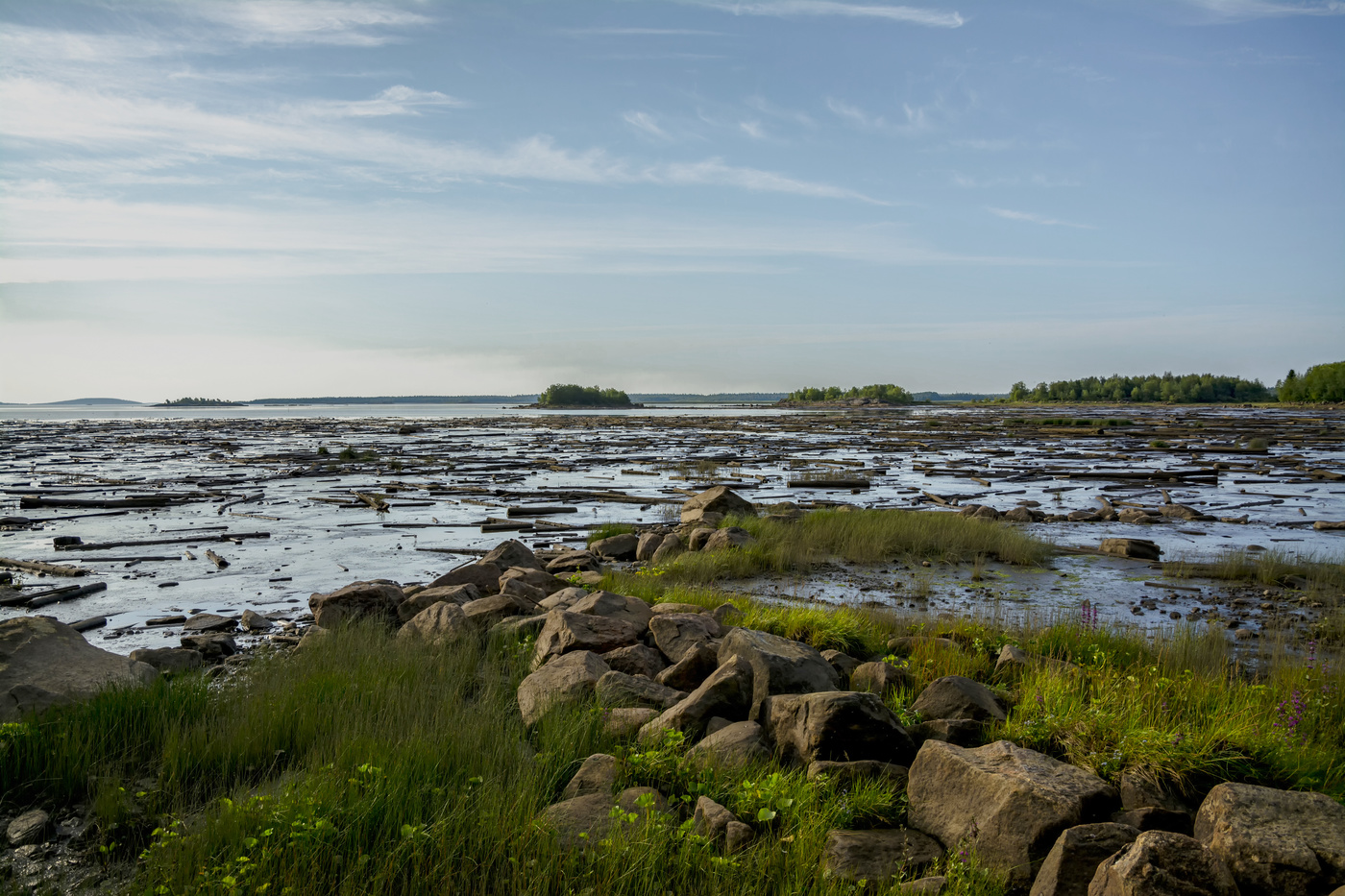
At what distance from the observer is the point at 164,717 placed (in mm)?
5562

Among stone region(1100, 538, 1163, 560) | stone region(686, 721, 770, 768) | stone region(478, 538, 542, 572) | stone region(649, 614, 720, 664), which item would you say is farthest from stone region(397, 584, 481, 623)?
stone region(1100, 538, 1163, 560)

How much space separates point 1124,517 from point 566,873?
698 inches

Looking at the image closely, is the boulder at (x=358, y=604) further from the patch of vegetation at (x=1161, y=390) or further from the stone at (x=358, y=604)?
the patch of vegetation at (x=1161, y=390)

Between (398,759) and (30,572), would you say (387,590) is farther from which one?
(30,572)

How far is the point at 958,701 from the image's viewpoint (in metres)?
5.85

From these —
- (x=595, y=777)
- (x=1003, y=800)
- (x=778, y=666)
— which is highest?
(x=778, y=666)

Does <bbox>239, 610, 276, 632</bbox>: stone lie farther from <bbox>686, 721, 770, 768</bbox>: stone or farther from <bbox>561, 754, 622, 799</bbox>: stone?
<bbox>686, 721, 770, 768</bbox>: stone

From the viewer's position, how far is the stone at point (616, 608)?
26.3 feet

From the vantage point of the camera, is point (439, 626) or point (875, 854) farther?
point (439, 626)

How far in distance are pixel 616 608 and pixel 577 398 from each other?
179 metres

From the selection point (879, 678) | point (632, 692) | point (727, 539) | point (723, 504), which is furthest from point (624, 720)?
point (723, 504)

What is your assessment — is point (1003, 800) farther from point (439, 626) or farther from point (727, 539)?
point (727, 539)

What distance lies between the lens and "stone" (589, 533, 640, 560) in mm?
13953

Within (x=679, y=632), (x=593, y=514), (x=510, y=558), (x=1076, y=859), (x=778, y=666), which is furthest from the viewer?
(x=593, y=514)
